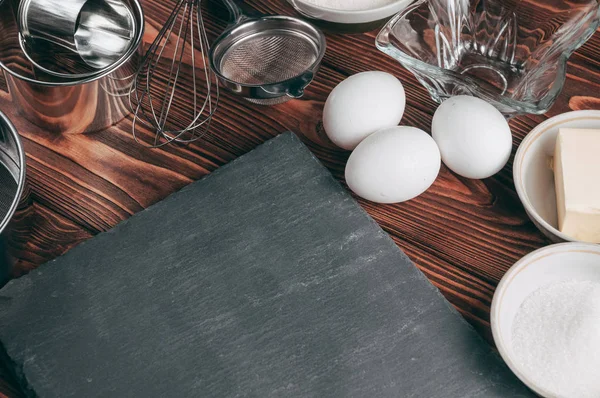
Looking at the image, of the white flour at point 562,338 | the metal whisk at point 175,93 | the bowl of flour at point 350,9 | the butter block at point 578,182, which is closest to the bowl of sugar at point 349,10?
the bowl of flour at point 350,9

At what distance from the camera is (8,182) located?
65 centimetres

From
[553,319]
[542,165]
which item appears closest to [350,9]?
[542,165]

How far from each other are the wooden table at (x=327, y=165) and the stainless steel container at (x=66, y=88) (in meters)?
0.02

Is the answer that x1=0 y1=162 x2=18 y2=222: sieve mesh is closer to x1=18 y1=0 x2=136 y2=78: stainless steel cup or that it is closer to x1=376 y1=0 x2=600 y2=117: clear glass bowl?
x1=18 y1=0 x2=136 y2=78: stainless steel cup

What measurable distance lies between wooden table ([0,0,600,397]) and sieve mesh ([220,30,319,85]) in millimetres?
28

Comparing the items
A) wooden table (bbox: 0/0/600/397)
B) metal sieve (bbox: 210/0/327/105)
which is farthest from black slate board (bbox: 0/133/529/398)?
metal sieve (bbox: 210/0/327/105)

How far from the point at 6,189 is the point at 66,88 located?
0.34 feet

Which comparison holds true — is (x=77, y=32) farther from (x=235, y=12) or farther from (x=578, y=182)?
(x=578, y=182)

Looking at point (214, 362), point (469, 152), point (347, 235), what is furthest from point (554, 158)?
point (214, 362)

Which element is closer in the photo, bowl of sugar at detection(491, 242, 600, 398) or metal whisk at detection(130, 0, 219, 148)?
bowl of sugar at detection(491, 242, 600, 398)

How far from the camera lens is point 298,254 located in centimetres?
67

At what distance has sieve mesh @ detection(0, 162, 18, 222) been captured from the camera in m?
0.65

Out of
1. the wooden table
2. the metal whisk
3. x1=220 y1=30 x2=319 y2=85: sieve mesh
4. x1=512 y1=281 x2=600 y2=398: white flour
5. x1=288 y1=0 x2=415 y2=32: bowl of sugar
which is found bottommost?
x1=512 y1=281 x2=600 y2=398: white flour

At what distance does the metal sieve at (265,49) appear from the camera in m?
0.76
